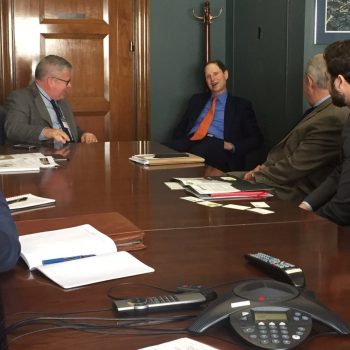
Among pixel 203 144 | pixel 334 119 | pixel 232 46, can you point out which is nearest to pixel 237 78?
pixel 232 46

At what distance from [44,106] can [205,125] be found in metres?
1.30

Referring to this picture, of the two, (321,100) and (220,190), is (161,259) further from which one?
(321,100)

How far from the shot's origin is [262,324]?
1028 mm

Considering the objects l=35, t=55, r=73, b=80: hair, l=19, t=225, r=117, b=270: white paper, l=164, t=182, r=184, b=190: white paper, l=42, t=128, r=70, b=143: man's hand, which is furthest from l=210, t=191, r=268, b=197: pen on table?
l=35, t=55, r=73, b=80: hair

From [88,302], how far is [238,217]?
81 centimetres

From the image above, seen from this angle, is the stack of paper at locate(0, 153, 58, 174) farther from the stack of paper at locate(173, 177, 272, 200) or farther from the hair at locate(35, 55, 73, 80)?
the hair at locate(35, 55, 73, 80)

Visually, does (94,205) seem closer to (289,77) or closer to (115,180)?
(115,180)

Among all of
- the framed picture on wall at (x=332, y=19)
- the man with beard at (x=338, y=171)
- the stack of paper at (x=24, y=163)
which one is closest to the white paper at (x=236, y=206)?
the man with beard at (x=338, y=171)

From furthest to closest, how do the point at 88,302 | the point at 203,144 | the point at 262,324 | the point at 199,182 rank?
the point at 203,144 → the point at 199,182 → the point at 88,302 → the point at 262,324

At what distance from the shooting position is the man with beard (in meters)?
2.60

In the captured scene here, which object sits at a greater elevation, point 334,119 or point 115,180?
point 334,119

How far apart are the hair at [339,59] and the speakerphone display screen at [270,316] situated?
1902 mm

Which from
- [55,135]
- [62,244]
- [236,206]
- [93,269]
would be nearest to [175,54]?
[55,135]

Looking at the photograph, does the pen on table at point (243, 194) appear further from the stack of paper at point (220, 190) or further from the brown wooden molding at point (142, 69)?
the brown wooden molding at point (142, 69)
